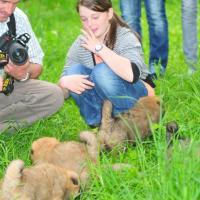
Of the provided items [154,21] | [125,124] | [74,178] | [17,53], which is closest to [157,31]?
[154,21]

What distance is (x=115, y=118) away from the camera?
15.3 feet

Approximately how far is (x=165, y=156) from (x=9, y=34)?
1532 millimetres

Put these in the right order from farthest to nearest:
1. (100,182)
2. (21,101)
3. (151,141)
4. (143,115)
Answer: (21,101)
(143,115)
(151,141)
(100,182)

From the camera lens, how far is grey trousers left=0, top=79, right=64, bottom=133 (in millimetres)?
4891

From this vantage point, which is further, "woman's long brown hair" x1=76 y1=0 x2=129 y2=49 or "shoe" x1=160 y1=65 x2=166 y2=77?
"shoe" x1=160 y1=65 x2=166 y2=77

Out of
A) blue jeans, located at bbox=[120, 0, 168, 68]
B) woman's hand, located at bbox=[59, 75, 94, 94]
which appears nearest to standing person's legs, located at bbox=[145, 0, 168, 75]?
blue jeans, located at bbox=[120, 0, 168, 68]

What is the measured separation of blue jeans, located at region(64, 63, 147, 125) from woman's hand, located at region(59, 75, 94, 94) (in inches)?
1.6

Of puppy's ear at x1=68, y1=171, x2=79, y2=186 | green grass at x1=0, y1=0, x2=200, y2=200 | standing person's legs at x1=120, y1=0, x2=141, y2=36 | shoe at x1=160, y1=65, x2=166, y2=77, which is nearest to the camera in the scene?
green grass at x1=0, y1=0, x2=200, y2=200

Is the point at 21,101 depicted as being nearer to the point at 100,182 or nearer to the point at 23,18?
the point at 23,18

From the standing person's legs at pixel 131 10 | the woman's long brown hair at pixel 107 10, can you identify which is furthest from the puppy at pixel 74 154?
the standing person's legs at pixel 131 10

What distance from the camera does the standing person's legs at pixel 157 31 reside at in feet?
20.6

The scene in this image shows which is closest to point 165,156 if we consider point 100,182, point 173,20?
point 100,182

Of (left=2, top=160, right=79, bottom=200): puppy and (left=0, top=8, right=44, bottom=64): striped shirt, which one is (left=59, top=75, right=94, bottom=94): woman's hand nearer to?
(left=0, top=8, right=44, bottom=64): striped shirt

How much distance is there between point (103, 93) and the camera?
4.77 meters
